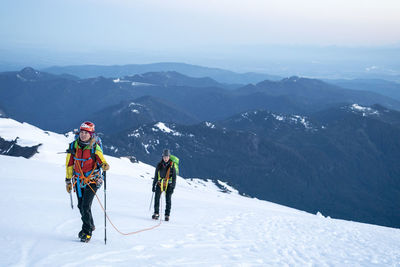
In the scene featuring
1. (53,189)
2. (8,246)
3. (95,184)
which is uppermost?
(95,184)

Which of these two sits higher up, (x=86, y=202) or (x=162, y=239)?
(x=86, y=202)

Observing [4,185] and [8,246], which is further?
[4,185]

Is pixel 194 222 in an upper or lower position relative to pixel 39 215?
lower

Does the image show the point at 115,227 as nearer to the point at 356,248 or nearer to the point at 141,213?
the point at 141,213

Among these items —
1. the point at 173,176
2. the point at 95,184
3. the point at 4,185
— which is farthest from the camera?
the point at 4,185

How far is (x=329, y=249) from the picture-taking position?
39.3ft

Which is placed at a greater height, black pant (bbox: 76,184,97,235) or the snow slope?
black pant (bbox: 76,184,97,235)

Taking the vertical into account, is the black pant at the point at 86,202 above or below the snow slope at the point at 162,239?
above

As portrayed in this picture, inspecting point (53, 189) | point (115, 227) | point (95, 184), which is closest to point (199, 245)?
point (115, 227)

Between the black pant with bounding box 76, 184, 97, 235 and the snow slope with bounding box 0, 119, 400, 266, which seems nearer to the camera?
the snow slope with bounding box 0, 119, 400, 266

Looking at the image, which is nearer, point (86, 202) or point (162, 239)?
point (86, 202)

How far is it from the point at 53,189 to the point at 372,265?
15.9 m

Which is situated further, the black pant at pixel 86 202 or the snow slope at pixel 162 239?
the black pant at pixel 86 202

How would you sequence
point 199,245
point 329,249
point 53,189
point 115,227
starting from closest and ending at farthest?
point 199,245
point 115,227
point 329,249
point 53,189
